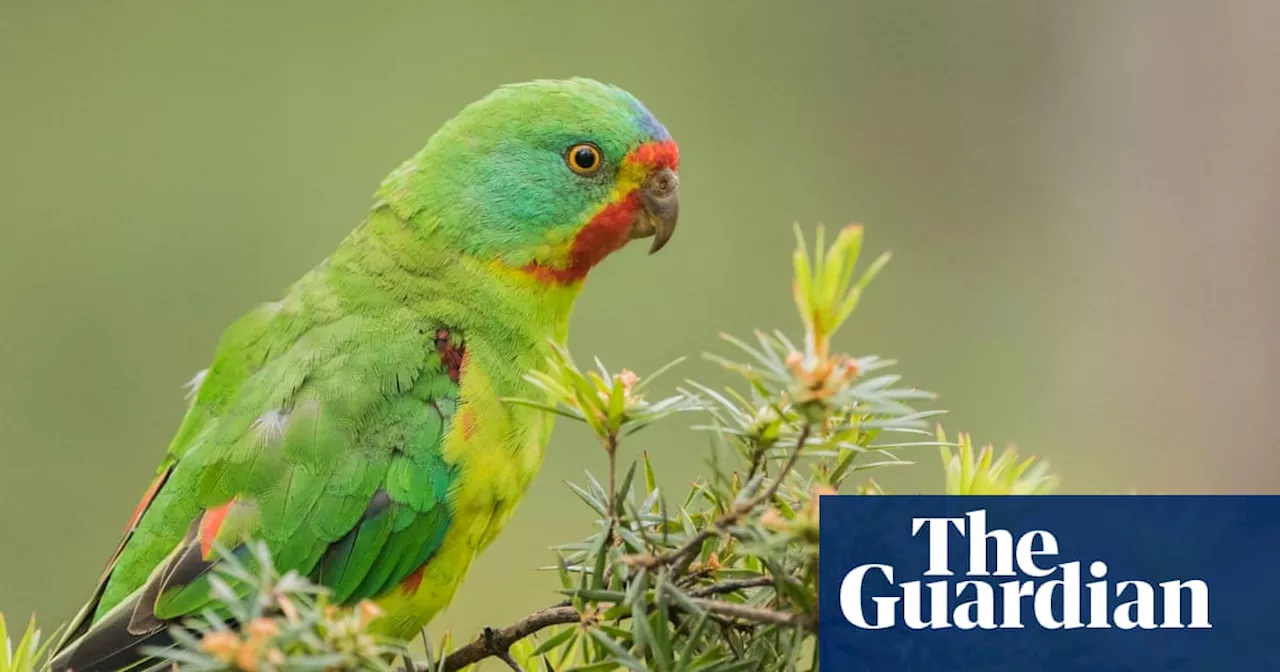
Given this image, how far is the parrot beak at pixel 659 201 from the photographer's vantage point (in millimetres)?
2297

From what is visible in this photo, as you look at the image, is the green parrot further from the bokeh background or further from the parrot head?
the bokeh background

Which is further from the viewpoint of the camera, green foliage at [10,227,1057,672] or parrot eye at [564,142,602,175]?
parrot eye at [564,142,602,175]

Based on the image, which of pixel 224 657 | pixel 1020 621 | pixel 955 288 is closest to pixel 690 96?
pixel 955 288

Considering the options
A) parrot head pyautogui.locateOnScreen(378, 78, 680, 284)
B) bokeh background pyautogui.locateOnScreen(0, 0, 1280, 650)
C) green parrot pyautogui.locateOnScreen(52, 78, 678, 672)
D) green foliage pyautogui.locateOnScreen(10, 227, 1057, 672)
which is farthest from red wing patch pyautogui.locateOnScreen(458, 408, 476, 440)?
bokeh background pyautogui.locateOnScreen(0, 0, 1280, 650)

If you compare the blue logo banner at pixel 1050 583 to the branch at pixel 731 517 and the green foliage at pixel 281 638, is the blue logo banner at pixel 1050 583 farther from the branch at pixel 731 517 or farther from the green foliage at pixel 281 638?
the green foliage at pixel 281 638

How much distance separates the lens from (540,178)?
87.0 inches

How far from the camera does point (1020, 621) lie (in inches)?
45.4

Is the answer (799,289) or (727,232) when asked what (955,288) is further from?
(799,289)

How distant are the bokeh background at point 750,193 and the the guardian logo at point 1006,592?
9.23 feet

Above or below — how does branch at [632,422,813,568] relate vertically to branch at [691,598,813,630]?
above

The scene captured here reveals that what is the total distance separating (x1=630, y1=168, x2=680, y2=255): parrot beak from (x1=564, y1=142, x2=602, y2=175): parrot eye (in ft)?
0.37

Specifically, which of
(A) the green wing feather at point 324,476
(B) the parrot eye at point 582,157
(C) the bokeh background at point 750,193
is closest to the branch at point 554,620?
(A) the green wing feather at point 324,476

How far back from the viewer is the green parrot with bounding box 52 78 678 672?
6.02 feet

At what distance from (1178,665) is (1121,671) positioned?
0.05 meters
